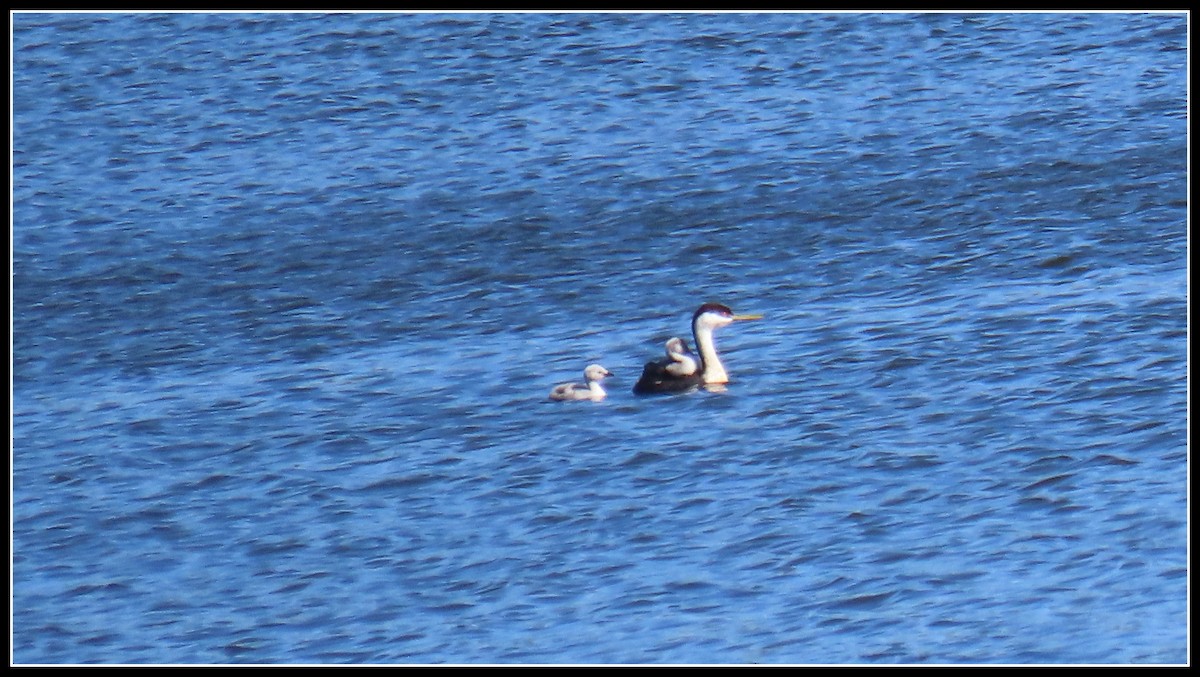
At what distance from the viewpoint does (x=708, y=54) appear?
22.3 meters

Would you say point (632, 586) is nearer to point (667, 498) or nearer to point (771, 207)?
point (667, 498)

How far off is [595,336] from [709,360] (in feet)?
4.66

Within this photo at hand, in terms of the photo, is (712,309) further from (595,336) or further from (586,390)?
(586,390)

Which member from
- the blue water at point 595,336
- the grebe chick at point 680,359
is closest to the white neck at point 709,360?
the grebe chick at point 680,359

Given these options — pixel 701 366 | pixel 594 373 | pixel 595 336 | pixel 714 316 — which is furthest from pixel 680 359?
pixel 595 336

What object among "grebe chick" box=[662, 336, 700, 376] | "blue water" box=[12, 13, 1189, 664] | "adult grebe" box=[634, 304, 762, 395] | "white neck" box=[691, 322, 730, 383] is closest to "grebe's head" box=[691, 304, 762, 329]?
"adult grebe" box=[634, 304, 762, 395]

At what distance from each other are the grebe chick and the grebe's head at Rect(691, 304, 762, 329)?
456 millimetres

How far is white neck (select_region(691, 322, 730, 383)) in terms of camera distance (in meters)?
14.2

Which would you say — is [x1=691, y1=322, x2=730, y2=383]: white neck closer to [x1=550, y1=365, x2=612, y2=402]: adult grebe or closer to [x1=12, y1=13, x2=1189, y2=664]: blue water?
[x1=12, y1=13, x2=1189, y2=664]: blue water

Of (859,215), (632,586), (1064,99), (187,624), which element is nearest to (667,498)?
(632,586)

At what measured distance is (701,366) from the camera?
1417cm

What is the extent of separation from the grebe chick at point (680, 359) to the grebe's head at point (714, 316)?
456 millimetres

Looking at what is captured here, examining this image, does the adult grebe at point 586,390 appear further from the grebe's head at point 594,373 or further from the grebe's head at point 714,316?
the grebe's head at point 714,316

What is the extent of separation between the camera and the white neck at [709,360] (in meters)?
14.2
